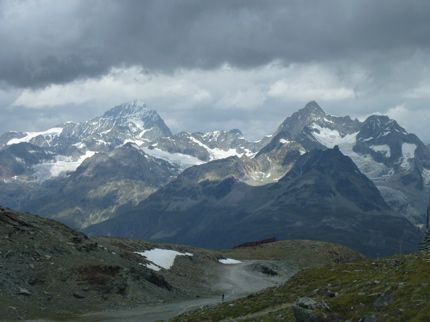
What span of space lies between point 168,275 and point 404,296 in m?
97.8

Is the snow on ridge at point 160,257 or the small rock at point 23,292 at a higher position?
the snow on ridge at point 160,257

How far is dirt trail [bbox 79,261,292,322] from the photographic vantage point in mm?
87312

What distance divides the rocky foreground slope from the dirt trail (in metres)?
2.97

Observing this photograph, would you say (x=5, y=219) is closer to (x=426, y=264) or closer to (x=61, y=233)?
(x=61, y=233)

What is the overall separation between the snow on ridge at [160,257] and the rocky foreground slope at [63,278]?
7934 mm

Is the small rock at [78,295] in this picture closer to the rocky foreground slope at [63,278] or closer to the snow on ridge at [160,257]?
the rocky foreground slope at [63,278]

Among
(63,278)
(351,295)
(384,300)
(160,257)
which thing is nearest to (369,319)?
(384,300)

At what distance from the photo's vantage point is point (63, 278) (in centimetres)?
9912

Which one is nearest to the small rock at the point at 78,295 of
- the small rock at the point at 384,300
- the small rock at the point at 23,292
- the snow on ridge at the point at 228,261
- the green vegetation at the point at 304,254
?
the small rock at the point at 23,292

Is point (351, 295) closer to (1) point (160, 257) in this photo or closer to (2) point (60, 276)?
(2) point (60, 276)

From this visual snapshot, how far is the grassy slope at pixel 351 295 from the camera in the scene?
137 ft

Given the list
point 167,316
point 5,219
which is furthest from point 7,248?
point 167,316

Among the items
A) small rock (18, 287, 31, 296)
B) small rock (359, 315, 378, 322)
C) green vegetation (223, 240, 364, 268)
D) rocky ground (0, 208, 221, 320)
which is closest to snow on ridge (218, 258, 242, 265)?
green vegetation (223, 240, 364, 268)

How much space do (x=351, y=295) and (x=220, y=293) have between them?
8675cm
